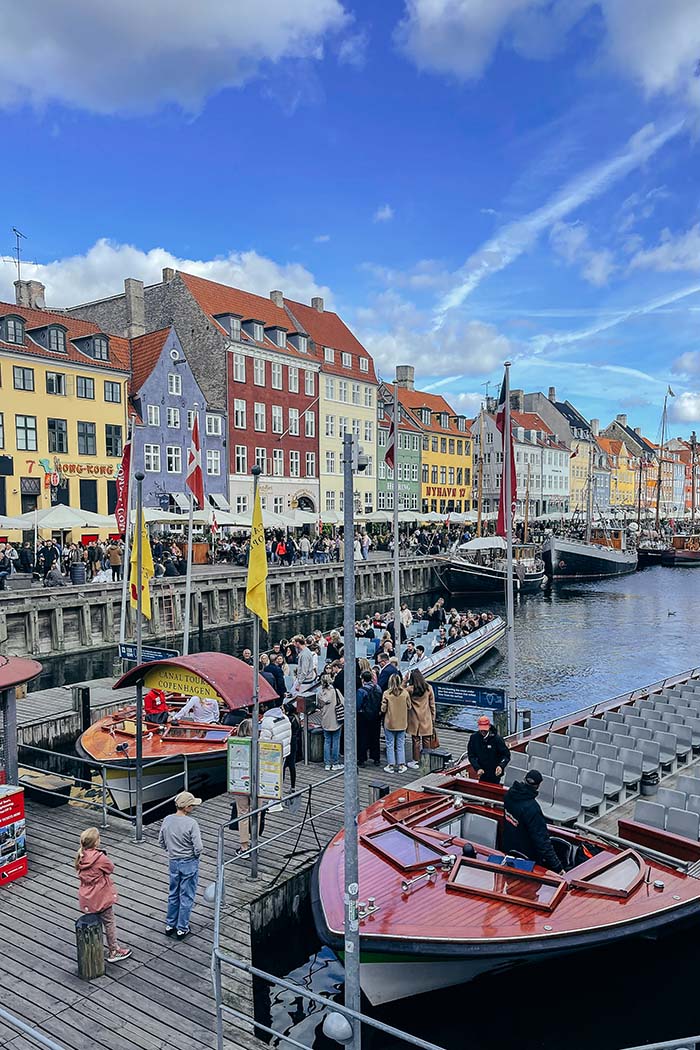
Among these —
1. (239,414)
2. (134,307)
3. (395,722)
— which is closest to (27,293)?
(134,307)

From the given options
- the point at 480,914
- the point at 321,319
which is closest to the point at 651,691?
the point at 480,914

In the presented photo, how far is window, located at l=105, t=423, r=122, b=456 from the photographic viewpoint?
48.1 m

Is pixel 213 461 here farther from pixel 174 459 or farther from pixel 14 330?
pixel 14 330

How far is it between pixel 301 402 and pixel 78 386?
801 inches

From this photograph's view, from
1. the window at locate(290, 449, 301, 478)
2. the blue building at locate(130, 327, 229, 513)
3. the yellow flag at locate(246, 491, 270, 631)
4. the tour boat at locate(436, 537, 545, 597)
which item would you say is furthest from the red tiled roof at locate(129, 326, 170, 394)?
the yellow flag at locate(246, 491, 270, 631)

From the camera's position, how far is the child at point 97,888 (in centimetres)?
787

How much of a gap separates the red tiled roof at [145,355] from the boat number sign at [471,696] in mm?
38185

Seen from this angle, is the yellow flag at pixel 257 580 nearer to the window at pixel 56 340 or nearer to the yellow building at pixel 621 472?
the window at pixel 56 340

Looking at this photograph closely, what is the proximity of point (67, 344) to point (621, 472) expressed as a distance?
98.2 m

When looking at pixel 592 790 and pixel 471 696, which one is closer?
pixel 592 790

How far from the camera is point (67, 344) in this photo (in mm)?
46969

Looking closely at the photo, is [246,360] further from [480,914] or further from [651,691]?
[480,914]

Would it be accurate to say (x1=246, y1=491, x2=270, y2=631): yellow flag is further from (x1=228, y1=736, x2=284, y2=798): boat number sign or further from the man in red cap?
the man in red cap

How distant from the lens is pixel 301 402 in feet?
205
